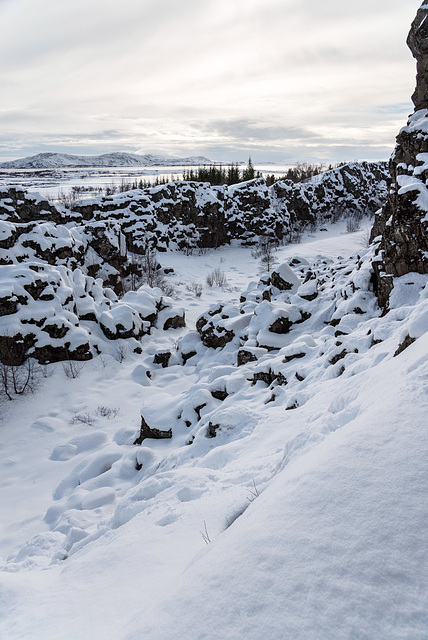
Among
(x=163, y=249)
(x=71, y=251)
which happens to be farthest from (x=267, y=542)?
(x=163, y=249)

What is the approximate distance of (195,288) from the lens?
2983 cm

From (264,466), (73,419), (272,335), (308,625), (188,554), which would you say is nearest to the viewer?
(308,625)

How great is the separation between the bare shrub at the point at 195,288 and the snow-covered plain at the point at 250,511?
16.9 meters

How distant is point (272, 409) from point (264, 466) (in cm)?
309

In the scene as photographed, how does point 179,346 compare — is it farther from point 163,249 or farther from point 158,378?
point 163,249

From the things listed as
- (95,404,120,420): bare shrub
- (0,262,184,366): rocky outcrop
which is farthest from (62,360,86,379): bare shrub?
(95,404,120,420): bare shrub

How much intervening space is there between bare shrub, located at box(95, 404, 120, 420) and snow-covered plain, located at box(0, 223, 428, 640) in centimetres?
135

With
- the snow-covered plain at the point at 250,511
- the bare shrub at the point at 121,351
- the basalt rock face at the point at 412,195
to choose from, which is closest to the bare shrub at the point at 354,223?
the basalt rock face at the point at 412,195

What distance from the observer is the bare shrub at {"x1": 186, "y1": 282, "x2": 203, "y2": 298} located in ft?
94.2

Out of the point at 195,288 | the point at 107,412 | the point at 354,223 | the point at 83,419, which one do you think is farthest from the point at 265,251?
the point at 83,419

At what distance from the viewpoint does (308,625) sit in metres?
1.98

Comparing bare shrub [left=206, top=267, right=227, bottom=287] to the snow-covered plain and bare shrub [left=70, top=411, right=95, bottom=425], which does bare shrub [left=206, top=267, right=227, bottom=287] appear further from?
the snow-covered plain

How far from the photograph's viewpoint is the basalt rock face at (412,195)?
11141mm

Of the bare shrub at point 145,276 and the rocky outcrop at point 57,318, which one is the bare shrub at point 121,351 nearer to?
the rocky outcrop at point 57,318
